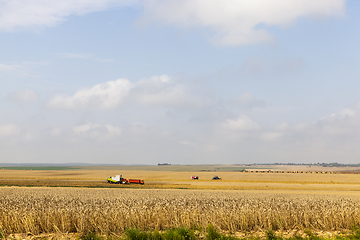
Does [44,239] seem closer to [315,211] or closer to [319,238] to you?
[319,238]

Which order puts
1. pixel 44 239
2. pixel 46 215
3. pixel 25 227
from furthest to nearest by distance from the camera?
pixel 46 215, pixel 25 227, pixel 44 239

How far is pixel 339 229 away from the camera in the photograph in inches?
830

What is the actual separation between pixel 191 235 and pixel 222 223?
3889 mm

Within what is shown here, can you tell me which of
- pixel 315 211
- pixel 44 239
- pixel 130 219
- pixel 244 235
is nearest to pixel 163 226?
pixel 130 219

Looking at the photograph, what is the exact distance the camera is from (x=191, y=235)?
59.0ft

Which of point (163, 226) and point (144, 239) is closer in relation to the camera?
point (144, 239)

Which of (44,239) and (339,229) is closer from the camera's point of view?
(44,239)

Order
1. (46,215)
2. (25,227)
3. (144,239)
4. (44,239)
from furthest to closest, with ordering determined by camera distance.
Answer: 1. (46,215)
2. (25,227)
3. (44,239)
4. (144,239)

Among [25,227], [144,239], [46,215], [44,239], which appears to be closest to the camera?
[144,239]

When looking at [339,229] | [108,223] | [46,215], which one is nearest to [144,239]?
[108,223]

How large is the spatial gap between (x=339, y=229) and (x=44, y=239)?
19186mm

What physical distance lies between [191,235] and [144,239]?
106 inches

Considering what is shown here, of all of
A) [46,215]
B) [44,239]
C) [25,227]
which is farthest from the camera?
[46,215]

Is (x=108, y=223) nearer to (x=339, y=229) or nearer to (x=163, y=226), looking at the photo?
(x=163, y=226)
